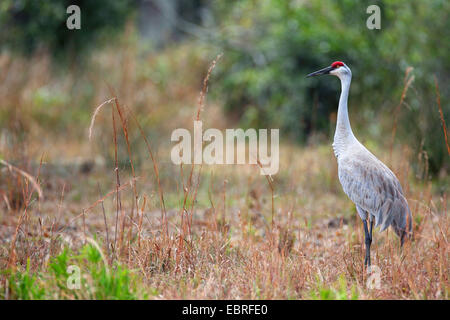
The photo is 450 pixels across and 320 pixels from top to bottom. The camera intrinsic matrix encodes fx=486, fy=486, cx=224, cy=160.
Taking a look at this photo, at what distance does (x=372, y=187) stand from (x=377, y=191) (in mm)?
51

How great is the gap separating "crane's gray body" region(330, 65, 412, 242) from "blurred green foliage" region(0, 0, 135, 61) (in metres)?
8.14

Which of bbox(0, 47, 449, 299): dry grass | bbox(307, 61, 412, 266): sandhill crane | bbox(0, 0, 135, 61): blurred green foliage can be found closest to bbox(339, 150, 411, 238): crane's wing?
Result: bbox(307, 61, 412, 266): sandhill crane

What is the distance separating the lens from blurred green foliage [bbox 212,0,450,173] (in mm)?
8555

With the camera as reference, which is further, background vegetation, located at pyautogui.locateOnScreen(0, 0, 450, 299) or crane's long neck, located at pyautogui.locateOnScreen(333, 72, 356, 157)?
crane's long neck, located at pyautogui.locateOnScreen(333, 72, 356, 157)

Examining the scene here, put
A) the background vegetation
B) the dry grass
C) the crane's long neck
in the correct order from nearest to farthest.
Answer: the dry grass
the background vegetation
the crane's long neck

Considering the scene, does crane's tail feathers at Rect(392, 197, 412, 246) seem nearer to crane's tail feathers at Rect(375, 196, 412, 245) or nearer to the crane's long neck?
crane's tail feathers at Rect(375, 196, 412, 245)

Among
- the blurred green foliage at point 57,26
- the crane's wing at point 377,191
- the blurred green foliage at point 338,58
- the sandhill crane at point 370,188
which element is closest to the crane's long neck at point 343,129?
the sandhill crane at point 370,188

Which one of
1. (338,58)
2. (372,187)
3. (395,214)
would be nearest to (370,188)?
(372,187)

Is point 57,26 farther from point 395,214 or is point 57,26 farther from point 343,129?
point 395,214

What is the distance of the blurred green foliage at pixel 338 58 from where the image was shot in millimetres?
8555

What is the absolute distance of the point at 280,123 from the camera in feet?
33.8

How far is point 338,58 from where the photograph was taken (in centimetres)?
972
